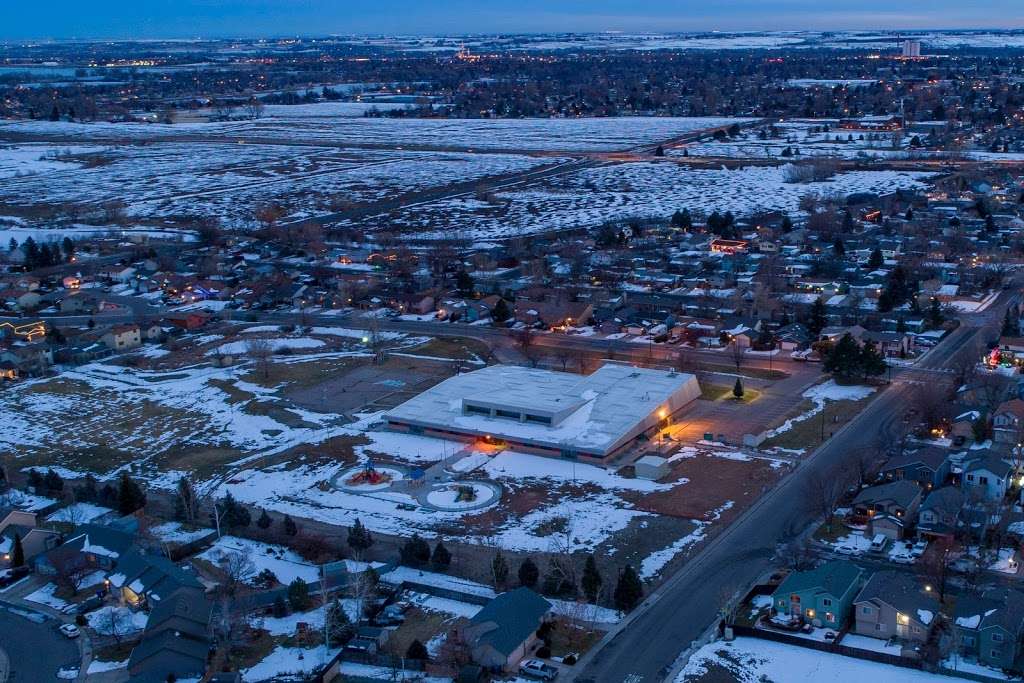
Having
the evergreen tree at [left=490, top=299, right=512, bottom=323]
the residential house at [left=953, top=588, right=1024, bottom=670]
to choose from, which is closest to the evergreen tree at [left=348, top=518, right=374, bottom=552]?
the residential house at [left=953, top=588, right=1024, bottom=670]

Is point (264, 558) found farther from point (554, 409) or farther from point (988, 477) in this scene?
point (988, 477)

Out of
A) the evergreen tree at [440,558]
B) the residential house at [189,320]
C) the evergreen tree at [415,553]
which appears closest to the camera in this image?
the evergreen tree at [440,558]

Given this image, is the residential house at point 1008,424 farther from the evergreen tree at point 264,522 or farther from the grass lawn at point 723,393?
the evergreen tree at point 264,522

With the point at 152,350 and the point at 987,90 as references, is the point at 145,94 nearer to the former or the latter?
the point at 987,90

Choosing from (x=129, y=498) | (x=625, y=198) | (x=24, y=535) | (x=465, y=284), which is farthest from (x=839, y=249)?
(x=24, y=535)

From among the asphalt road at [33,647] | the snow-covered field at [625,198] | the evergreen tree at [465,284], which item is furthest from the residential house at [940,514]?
the snow-covered field at [625,198]

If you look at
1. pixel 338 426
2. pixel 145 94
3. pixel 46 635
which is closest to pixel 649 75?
pixel 145 94

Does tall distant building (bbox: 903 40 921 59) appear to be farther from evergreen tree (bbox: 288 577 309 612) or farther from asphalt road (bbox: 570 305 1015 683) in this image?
evergreen tree (bbox: 288 577 309 612)
